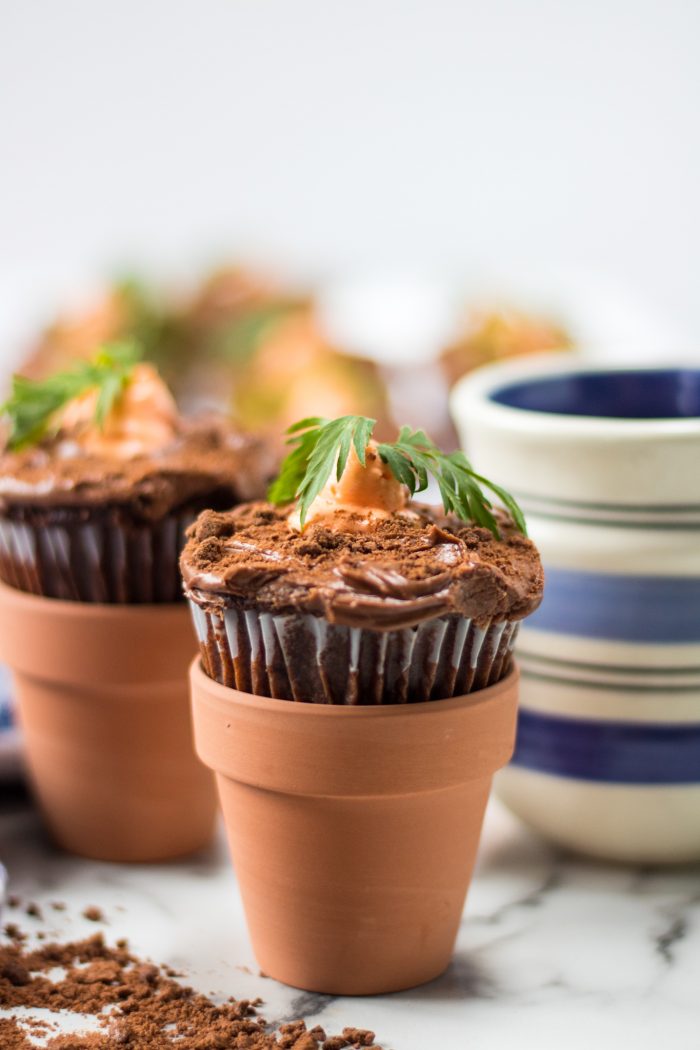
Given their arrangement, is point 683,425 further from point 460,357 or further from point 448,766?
point 460,357

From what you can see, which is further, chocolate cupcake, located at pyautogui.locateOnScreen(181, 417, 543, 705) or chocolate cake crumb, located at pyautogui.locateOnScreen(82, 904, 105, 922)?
chocolate cake crumb, located at pyautogui.locateOnScreen(82, 904, 105, 922)

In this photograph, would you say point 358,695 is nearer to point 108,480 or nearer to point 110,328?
point 108,480

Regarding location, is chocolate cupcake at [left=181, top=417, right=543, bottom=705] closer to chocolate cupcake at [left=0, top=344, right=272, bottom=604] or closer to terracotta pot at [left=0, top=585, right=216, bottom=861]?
chocolate cupcake at [left=0, top=344, right=272, bottom=604]

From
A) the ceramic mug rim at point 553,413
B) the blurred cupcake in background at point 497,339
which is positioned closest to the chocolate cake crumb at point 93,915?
the ceramic mug rim at point 553,413

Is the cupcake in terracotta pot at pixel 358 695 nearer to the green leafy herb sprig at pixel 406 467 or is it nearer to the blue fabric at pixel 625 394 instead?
the green leafy herb sprig at pixel 406 467

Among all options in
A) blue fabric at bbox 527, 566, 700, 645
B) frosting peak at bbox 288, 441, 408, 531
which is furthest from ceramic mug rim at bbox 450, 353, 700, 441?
frosting peak at bbox 288, 441, 408, 531

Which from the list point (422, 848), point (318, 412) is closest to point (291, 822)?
point (422, 848)
